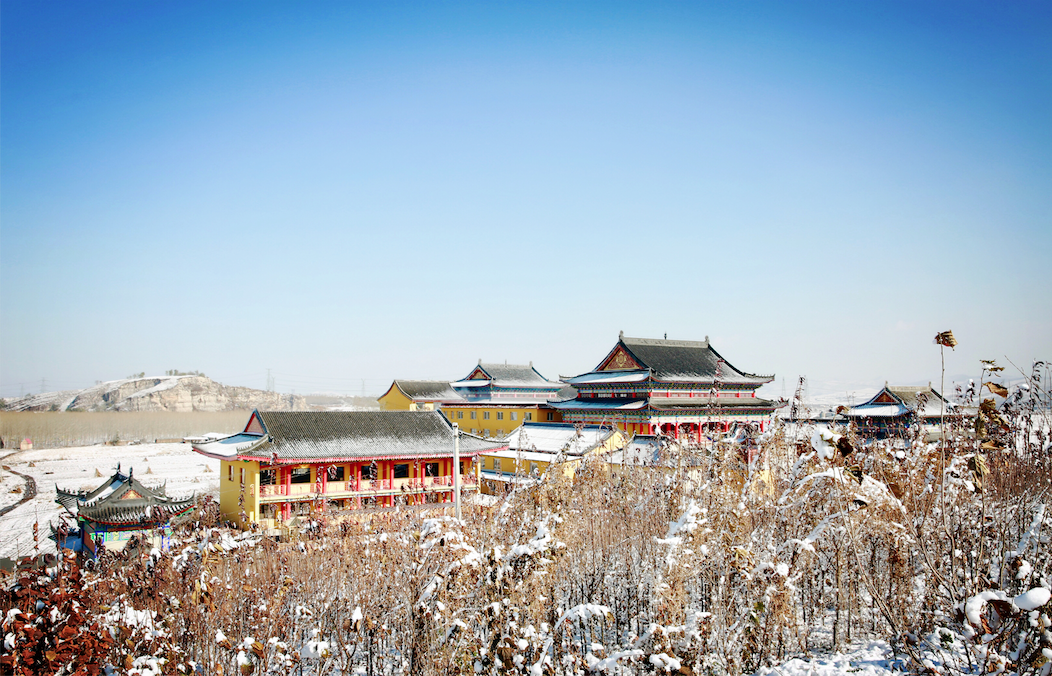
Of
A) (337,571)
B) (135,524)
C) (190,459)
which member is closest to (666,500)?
(337,571)

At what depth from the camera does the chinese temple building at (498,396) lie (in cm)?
3272

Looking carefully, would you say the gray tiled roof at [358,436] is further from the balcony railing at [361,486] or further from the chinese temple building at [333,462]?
the balcony railing at [361,486]

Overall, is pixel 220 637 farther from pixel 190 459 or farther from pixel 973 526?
pixel 190 459

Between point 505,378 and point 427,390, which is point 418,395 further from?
point 505,378

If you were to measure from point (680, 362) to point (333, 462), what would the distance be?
13512mm

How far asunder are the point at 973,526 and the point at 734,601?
2.41 metres

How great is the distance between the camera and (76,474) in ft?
104

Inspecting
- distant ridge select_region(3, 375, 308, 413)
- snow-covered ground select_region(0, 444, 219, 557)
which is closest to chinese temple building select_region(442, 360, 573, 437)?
snow-covered ground select_region(0, 444, 219, 557)

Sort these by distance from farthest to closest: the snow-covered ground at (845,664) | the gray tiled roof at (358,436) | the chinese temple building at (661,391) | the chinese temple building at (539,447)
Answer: the chinese temple building at (661,391) < the chinese temple building at (539,447) < the gray tiled roof at (358,436) < the snow-covered ground at (845,664)

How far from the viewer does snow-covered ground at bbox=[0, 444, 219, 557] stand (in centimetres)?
1797

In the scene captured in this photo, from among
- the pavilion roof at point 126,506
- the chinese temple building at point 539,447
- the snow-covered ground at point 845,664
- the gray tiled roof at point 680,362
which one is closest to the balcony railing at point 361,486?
the chinese temple building at point 539,447

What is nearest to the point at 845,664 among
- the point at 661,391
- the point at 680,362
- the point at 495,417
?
the point at 661,391

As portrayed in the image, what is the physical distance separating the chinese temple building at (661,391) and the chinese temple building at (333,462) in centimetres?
546

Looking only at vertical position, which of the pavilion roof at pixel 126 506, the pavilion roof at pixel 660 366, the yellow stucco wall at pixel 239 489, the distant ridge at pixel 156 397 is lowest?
the distant ridge at pixel 156 397
